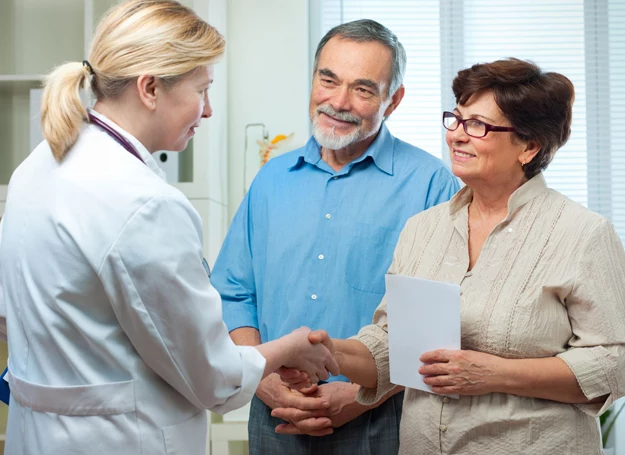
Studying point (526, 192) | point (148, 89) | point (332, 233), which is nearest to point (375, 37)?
point (332, 233)

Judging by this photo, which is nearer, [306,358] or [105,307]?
[105,307]

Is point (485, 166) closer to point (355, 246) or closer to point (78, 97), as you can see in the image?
point (355, 246)

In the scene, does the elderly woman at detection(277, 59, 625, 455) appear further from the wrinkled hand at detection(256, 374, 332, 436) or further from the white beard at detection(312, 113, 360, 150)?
the white beard at detection(312, 113, 360, 150)

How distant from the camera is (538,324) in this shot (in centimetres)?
142

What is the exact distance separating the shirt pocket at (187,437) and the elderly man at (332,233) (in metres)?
0.47

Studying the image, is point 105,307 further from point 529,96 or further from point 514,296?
point 529,96

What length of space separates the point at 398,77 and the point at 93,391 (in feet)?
4.07

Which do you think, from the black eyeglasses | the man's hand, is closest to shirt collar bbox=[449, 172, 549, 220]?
the black eyeglasses

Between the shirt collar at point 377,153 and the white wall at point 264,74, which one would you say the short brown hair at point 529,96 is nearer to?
the shirt collar at point 377,153

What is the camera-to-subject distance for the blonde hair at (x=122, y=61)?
1.18 metres

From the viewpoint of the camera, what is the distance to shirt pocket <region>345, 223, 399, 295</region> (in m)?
1.83

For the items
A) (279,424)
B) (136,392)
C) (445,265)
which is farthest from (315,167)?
(136,392)

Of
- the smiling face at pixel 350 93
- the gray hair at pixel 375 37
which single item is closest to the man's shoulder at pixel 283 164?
the smiling face at pixel 350 93

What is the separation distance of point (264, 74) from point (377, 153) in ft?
5.28
